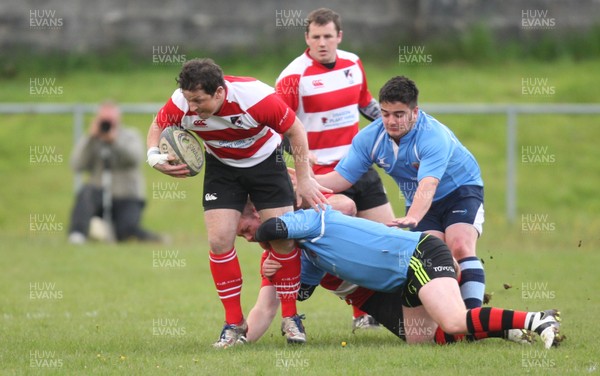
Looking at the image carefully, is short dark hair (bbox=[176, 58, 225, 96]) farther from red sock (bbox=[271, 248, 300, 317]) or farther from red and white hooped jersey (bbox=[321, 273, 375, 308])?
red and white hooped jersey (bbox=[321, 273, 375, 308])

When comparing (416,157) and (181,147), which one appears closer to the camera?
(181,147)

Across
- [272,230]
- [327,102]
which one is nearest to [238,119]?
[272,230]

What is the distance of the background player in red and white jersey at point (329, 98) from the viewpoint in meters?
8.65

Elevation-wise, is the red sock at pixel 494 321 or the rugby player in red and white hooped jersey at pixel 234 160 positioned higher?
the rugby player in red and white hooped jersey at pixel 234 160

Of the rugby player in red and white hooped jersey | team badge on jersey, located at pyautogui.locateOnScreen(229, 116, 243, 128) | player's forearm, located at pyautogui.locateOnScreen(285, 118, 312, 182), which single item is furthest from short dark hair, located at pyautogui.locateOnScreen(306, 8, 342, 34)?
team badge on jersey, located at pyautogui.locateOnScreen(229, 116, 243, 128)

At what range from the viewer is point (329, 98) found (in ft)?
28.7

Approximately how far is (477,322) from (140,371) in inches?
83.6

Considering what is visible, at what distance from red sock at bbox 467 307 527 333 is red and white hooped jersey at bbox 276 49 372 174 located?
2682mm

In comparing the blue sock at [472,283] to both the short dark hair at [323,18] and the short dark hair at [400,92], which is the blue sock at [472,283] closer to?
the short dark hair at [400,92]

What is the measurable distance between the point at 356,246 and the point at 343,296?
35.8 inches

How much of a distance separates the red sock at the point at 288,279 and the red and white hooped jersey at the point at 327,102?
1775 mm

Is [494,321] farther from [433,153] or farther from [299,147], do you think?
[299,147]

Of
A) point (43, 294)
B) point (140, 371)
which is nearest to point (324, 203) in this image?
point (140, 371)

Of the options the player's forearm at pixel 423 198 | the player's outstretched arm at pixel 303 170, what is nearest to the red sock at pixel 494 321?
the player's forearm at pixel 423 198
